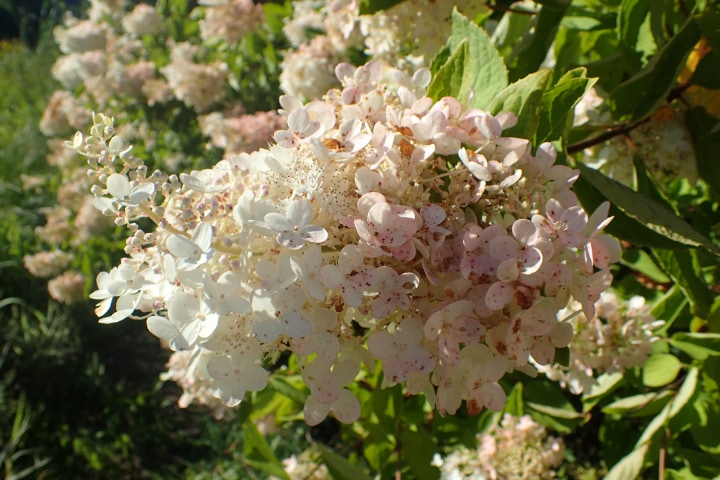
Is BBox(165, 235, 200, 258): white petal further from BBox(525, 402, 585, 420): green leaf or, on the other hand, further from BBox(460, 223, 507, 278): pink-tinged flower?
BBox(525, 402, 585, 420): green leaf

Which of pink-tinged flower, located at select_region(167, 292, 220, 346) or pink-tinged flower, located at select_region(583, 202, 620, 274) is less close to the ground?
pink-tinged flower, located at select_region(583, 202, 620, 274)

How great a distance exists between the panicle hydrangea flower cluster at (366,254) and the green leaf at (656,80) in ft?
1.27

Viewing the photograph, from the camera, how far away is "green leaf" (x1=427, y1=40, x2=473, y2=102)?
2.08 feet

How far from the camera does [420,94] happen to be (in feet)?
2.32

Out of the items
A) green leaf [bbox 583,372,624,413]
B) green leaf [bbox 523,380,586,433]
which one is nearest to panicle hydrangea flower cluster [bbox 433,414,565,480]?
green leaf [bbox 523,380,586,433]

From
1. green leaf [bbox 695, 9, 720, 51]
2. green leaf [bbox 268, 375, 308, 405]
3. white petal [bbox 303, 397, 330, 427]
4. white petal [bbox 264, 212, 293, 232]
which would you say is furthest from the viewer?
green leaf [bbox 268, 375, 308, 405]

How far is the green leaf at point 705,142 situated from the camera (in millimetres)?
950

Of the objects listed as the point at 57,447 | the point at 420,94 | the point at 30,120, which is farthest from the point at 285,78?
the point at 30,120

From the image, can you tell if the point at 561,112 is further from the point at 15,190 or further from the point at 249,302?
the point at 15,190

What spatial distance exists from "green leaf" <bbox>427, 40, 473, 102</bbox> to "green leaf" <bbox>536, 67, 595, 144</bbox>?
8cm

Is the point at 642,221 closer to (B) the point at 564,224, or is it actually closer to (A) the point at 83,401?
(B) the point at 564,224

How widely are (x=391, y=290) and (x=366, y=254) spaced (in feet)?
0.13

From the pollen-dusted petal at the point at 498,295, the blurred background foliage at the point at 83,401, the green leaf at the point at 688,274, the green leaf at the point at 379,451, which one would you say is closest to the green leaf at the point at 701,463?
the green leaf at the point at 688,274

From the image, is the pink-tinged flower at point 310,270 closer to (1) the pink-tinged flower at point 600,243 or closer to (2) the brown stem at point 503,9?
(1) the pink-tinged flower at point 600,243
